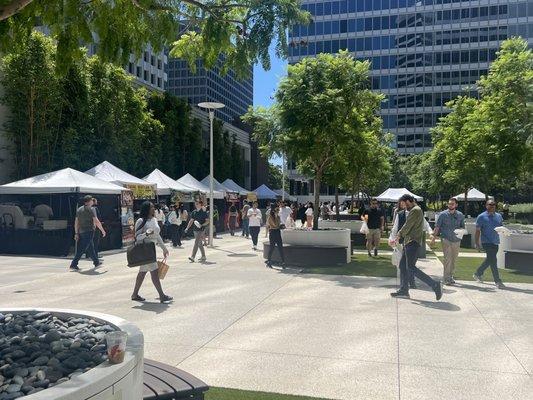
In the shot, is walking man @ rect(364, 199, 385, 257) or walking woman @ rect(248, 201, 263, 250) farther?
walking woman @ rect(248, 201, 263, 250)

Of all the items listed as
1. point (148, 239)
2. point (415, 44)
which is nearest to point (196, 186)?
point (148, 239)

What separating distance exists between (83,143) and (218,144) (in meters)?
19.3

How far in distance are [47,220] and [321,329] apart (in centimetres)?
1315

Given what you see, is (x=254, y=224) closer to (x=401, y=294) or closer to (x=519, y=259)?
(x=519, y=259)

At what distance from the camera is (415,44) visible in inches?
3381

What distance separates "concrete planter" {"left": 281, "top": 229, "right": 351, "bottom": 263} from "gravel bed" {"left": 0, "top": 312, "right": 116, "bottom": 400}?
9.81m

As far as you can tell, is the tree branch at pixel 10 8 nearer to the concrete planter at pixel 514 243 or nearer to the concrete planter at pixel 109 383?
the concrete planter at pixel 109 383

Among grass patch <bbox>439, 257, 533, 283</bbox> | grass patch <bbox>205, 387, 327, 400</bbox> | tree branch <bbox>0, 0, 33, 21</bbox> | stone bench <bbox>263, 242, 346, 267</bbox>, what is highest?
tree branch <bbox>0, 0, 33, 21</bbox>

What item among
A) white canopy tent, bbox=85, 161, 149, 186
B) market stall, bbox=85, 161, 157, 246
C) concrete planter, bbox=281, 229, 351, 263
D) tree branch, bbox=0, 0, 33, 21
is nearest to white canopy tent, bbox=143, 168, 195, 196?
market stall, bbox=85, 161, 157, 246

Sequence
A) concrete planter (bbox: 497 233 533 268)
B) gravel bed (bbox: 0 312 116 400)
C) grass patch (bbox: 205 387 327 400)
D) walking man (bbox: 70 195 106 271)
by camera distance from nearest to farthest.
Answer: gravel bed (bbox: 0 312 116 400), grass patch (bbox: 205 387 327 400), concrete planter (bbox: 497 233 533 268), walking man (bbox: 70 195 106 271)

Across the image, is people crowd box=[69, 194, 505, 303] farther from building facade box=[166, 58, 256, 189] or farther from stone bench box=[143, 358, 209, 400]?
building facade box=[166, 58, 256, 189]

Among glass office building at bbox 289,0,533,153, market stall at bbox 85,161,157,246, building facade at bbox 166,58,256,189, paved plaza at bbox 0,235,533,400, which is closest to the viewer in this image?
paved plaza at bbox 0,235,533,400

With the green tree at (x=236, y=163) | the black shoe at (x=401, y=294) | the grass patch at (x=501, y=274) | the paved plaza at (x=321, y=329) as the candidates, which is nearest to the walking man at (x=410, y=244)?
the black shoe at (x=401, y=294)

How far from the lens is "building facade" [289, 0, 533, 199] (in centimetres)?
8312
